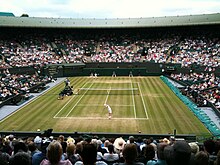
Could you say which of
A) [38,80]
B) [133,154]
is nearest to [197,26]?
[38,80]

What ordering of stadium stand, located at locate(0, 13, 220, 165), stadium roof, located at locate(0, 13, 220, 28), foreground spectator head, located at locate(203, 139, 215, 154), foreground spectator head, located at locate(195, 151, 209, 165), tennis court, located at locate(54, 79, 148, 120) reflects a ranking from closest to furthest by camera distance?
foreground spectator head, located at locate(195, 151, 209, 165), foreground spectator head, located at locate(203, 139, 215, 154), tennis court, located at locate(54, 79, 148, 120), stadium stand, located at locate(0, 13, 220, 165), stadium roof, located at locate(0, 13, 220, 28)

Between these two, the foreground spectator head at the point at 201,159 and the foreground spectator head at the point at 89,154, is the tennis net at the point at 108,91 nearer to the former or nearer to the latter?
the foreground spectator head at the point at 201,159

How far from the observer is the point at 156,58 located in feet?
188

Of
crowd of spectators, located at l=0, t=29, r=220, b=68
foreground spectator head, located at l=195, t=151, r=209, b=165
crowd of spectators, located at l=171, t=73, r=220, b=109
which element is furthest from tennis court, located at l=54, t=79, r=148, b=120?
foreground spectator head, located at l=195, t=151, r=209, b=165

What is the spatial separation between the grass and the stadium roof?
27174 millimetres

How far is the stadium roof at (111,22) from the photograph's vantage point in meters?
56.2

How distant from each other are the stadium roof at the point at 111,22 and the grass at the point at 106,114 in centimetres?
2717

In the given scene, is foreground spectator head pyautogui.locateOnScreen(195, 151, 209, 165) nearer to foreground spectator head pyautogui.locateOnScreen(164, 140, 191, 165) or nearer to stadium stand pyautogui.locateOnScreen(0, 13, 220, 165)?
foreground spectator head pyautogui.locateOnScreen(164, 140, 191, 165)

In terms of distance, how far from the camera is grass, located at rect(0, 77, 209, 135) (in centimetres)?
2103

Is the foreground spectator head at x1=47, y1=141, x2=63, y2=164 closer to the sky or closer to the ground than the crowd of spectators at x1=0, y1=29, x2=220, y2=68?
closer to the ground

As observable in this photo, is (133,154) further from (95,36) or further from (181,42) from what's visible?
(95,36)

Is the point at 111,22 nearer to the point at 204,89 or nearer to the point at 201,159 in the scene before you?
the point at 204,89

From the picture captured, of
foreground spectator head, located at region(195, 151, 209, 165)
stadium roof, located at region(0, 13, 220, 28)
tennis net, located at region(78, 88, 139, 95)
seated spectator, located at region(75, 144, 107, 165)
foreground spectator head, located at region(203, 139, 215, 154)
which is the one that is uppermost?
stadium roof, located at region(0, 13, 220, 28)

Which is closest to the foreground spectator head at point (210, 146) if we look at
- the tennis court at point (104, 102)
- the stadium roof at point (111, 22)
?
the tennis court at point (104, 102)
